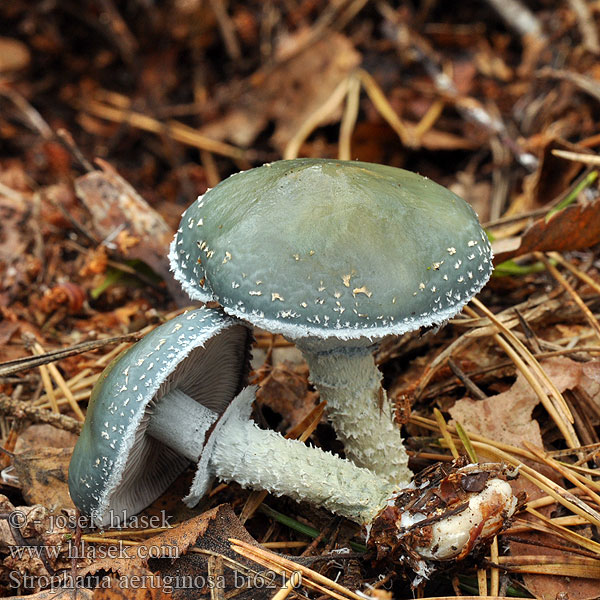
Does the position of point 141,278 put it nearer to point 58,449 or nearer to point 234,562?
point 58,449

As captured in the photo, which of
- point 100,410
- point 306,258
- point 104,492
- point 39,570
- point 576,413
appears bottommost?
point 576,413

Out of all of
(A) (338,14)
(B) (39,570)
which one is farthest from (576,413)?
(A) (338,14)

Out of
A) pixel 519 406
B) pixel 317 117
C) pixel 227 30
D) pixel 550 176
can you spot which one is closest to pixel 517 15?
pixel 317 117

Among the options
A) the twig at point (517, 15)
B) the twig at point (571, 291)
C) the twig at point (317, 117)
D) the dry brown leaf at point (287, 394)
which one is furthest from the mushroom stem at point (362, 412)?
the twig at point (517, 15)

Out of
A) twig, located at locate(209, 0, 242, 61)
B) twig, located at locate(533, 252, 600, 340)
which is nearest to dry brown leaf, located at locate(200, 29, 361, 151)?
twig, located at locate(209, 0, 242, 61)

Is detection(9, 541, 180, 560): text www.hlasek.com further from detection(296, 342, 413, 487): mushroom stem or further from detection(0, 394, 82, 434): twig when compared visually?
detection(296, 342, 413, 487): mushroom stem

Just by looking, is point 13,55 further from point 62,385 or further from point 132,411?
point 132,411
